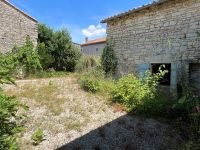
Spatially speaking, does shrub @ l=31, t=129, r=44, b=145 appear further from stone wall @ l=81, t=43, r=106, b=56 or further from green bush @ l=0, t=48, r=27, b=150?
stone wall @ l=81, t=43, r=106, b=56

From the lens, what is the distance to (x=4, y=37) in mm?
17297

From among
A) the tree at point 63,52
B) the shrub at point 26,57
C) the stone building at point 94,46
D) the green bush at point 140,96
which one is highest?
the stone building at point 94,46

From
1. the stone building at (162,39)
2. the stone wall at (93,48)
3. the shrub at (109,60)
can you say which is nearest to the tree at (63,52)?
the shrub at (109,60)

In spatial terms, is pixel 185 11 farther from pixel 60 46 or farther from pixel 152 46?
pixel 60 46

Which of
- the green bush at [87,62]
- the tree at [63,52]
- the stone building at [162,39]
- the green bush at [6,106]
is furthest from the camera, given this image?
the tree at [63,52]

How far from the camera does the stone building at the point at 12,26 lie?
1719 cm

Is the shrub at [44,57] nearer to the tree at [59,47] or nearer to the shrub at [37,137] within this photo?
the tree at [59,47]

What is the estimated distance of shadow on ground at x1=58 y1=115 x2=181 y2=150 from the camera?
6.84m

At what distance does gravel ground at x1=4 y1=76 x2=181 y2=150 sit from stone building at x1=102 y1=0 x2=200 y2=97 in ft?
9.09

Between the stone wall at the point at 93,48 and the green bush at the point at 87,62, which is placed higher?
the stone wall at the point at 93,48

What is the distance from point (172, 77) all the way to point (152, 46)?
69.0 inches

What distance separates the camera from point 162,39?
36.7ft

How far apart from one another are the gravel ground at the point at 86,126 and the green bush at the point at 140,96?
0.56 m

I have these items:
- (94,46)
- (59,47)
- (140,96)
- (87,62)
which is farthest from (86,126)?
(94,46)
